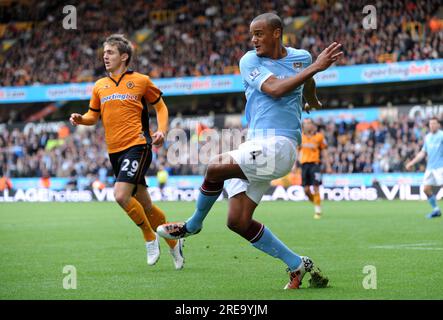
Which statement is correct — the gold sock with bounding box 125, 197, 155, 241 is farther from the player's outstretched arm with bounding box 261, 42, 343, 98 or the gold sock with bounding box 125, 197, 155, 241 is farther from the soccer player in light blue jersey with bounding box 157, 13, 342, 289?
the player's outstretched arm with bounding box 261, 42, 343, 98

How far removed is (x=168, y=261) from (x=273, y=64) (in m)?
4.10

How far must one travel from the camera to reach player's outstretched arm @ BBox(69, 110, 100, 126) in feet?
31.6

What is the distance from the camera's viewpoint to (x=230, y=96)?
43.9 meters

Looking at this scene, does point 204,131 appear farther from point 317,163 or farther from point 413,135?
point 317,163

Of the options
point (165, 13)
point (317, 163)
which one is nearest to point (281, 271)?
point (317, 163)

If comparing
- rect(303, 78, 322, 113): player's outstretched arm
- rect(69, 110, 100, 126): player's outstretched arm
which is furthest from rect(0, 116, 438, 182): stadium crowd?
rect(303, 78, 322, 113): player's outstretched arm

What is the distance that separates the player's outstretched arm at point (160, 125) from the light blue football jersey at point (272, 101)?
2033 millimetres

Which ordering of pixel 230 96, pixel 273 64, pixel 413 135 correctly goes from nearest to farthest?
1. pixel 273 64
2. pixel 413 135
3. pixel 230 96

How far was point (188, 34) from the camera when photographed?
45.2 m

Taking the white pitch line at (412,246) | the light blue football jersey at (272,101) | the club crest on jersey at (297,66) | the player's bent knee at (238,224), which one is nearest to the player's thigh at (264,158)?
the light blue football jersey at (272,101)

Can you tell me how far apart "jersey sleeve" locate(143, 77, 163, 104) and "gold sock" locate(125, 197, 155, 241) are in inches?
49.0

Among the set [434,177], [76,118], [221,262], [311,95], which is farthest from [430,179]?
[311,95]

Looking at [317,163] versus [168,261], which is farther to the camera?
[317,163]

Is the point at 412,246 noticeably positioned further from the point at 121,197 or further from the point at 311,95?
the point at 311,95
